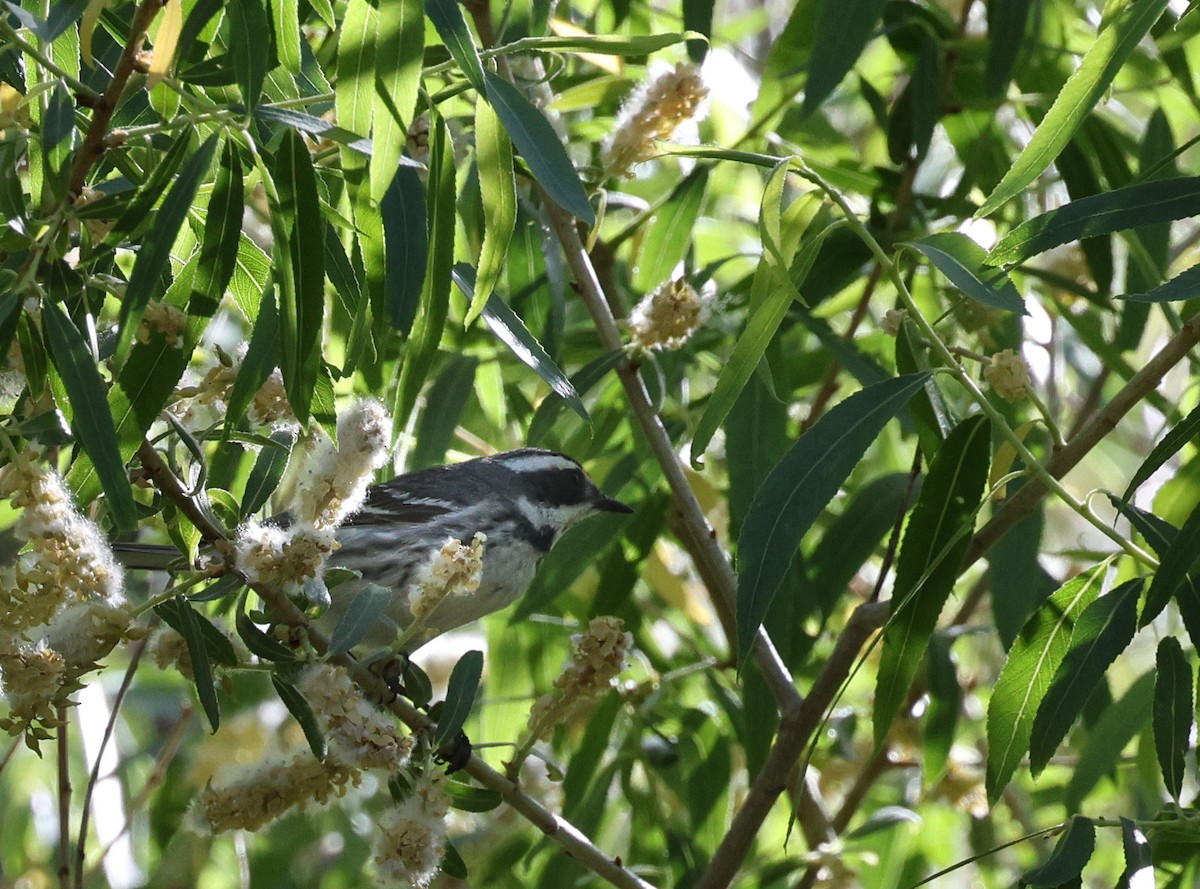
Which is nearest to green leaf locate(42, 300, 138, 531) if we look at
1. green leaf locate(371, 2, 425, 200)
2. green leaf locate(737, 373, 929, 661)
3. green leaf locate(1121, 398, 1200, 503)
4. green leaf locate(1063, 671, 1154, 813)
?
green leaf locate(371, 2, 425, 200)

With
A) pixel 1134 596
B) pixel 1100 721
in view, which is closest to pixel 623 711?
pixel 1100 721

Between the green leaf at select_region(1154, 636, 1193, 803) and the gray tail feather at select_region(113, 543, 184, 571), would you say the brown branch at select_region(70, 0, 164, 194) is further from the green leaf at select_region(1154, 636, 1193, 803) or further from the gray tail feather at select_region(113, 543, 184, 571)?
the green leaf at select_region(1154, 636, 1193, 803)

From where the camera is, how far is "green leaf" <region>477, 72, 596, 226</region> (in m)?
2.02

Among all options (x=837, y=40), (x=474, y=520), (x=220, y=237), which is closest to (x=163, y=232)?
(x=220, y=237)

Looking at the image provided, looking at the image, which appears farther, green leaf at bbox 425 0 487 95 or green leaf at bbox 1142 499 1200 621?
green leaf at bbox 1142 499 1200 621

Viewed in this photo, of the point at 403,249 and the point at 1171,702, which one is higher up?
the point at 403,249

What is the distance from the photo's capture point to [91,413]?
5.86ft

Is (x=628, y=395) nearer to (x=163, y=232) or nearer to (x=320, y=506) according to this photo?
(x=320, y=506)

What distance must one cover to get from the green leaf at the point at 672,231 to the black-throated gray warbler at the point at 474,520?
0.53m

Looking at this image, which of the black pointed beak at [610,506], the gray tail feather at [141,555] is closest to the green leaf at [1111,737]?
the black pointed beak at [610,506]

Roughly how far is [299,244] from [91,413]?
36cm

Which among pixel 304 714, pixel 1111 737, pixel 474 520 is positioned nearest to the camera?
pixel 304 714

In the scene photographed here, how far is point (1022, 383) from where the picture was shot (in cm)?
240

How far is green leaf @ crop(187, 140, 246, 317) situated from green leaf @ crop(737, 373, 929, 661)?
0.85 meters
